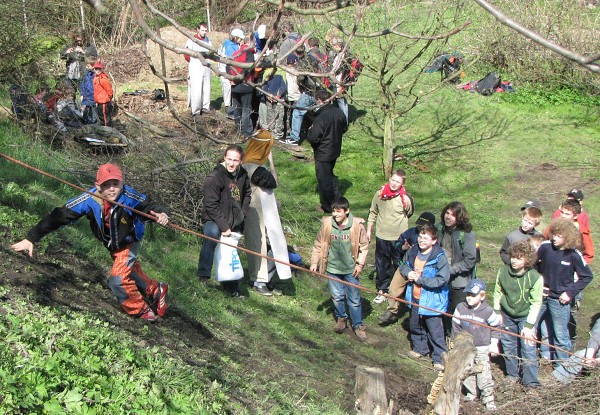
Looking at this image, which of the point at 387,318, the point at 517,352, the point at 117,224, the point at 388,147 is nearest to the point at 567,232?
the point at 517,352

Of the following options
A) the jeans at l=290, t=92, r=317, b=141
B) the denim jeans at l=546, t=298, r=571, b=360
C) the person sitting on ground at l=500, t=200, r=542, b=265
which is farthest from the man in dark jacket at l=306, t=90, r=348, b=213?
the denim jeans at l=546, t=298, r=571, b=360

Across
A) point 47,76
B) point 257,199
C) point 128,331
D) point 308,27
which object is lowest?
point 128,331

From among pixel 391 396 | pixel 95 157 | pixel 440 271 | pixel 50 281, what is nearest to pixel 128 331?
pixel 50 281

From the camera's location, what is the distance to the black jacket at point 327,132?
37.5ft

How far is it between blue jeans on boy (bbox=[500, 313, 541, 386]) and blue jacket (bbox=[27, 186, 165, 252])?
12.2 ft

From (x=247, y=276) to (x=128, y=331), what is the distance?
293cm

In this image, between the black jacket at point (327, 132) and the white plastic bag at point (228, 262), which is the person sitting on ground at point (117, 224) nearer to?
the white plastic bag at point (228, 262)

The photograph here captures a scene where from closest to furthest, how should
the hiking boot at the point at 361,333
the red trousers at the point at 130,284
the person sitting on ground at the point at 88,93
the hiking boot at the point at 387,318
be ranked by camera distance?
the red trousers at the point at 130,284
the hiking boot at the point at 361,333
the hiking boot at the point at 387,318
the person sitting on ground at the point at 88,93

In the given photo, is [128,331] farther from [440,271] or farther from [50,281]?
[440,271]

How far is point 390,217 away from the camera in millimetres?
9055

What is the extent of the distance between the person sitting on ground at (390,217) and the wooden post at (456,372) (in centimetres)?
342

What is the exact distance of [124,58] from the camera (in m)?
17.6

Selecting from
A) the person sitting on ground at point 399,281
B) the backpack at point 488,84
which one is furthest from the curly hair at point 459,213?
the backpack at point 488,84

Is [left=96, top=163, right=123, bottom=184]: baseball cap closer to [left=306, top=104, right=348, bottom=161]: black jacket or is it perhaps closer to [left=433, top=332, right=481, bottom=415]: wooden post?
[left=433, top=332, right=481, bottom=415]: wooden post
